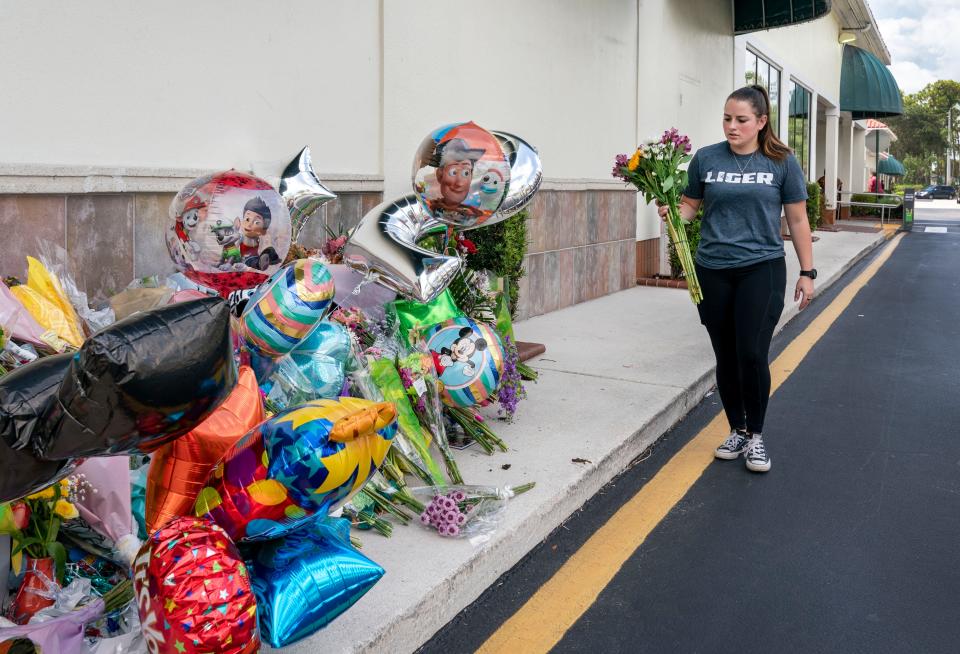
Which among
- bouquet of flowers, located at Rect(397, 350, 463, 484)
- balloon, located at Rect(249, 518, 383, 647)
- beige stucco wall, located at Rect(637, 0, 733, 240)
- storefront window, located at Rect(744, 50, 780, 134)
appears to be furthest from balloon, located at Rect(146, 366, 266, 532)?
storefront window, located at Rect(744, 50, 780, 134)

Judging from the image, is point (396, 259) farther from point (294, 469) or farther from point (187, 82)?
point (187, 82)

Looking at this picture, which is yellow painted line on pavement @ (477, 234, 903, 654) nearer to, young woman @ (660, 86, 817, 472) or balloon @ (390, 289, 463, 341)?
young woman @ (660, 86, 817, 472)

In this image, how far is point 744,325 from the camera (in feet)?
14.6

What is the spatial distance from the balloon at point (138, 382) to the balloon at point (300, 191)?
2.11 metres

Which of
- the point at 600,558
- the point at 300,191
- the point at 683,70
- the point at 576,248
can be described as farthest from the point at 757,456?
the point at 683,70

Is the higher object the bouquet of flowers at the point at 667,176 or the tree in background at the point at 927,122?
the tree in background at the point at 927,122

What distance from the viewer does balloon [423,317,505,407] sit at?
3998 mm

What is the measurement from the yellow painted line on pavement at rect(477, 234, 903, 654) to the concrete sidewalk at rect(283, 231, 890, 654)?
0.61ft

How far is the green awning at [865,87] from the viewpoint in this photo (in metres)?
28.0

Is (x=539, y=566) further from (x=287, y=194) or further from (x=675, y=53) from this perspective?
(x=675, y=53)

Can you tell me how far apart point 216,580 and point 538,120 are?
23.4 ft

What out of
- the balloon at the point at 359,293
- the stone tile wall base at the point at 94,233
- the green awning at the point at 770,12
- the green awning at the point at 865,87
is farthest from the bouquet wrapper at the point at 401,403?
the green awning at the point at 865,87

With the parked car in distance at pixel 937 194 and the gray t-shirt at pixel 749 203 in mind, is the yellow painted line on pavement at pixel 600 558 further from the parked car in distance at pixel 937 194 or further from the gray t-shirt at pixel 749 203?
the parked car in distance at pixel 937 194

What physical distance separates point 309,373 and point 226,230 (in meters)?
0.69
